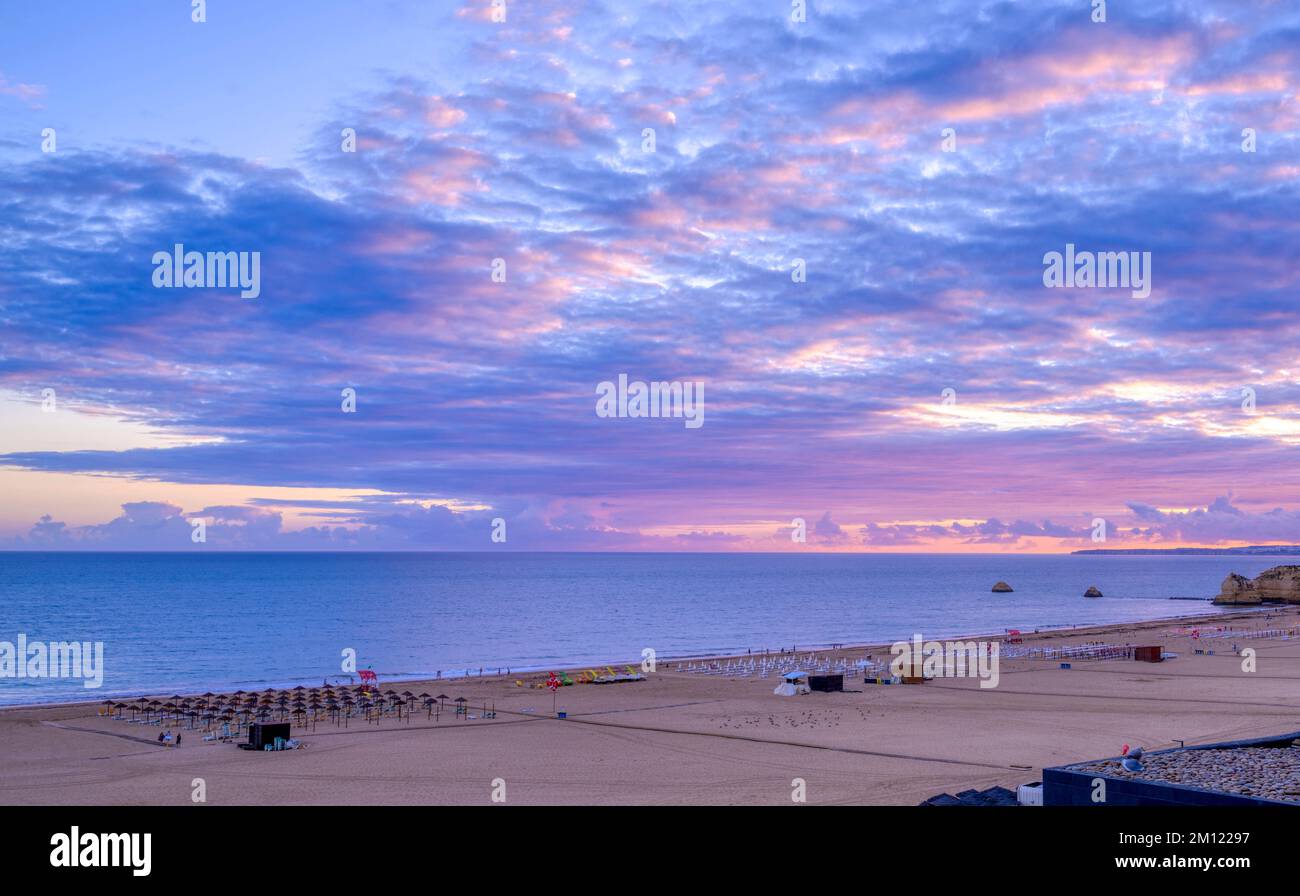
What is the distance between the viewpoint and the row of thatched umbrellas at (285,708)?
3606cm

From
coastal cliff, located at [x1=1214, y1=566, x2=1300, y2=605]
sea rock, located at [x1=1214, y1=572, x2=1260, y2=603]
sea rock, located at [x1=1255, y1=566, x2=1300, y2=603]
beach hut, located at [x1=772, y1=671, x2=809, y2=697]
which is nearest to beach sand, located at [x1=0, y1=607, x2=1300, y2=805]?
beach hut, located at [x1=772, y1=671, x2=809, y2=697]

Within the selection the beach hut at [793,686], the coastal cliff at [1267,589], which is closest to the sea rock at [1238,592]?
the coastal cliff at [1267,589]

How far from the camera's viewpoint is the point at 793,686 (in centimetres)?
4538

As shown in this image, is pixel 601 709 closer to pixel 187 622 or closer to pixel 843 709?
pixel 843 709

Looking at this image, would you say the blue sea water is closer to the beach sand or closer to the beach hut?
the beach sand

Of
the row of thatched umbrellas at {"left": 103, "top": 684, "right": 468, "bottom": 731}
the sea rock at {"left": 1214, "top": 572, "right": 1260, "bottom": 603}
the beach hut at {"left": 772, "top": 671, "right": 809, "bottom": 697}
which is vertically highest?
the row of thatched umbrellas at {"left": 103, "top": 684, "right": 468, "bottom": 731}

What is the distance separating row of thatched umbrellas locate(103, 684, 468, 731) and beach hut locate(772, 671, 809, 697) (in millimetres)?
14148

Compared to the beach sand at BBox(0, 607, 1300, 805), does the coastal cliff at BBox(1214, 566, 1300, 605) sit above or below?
below

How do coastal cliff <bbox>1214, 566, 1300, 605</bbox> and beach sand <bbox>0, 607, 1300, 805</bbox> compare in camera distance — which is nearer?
beach sand <bbox>0, 607, 1300, 805</bbox>

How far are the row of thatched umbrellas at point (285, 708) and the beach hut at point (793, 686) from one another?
14148 mm

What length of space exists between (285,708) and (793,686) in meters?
21.7

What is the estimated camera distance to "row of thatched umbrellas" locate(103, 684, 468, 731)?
36.1 metres

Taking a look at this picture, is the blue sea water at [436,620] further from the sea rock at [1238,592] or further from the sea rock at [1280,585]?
the sea rock at [1280,585]
